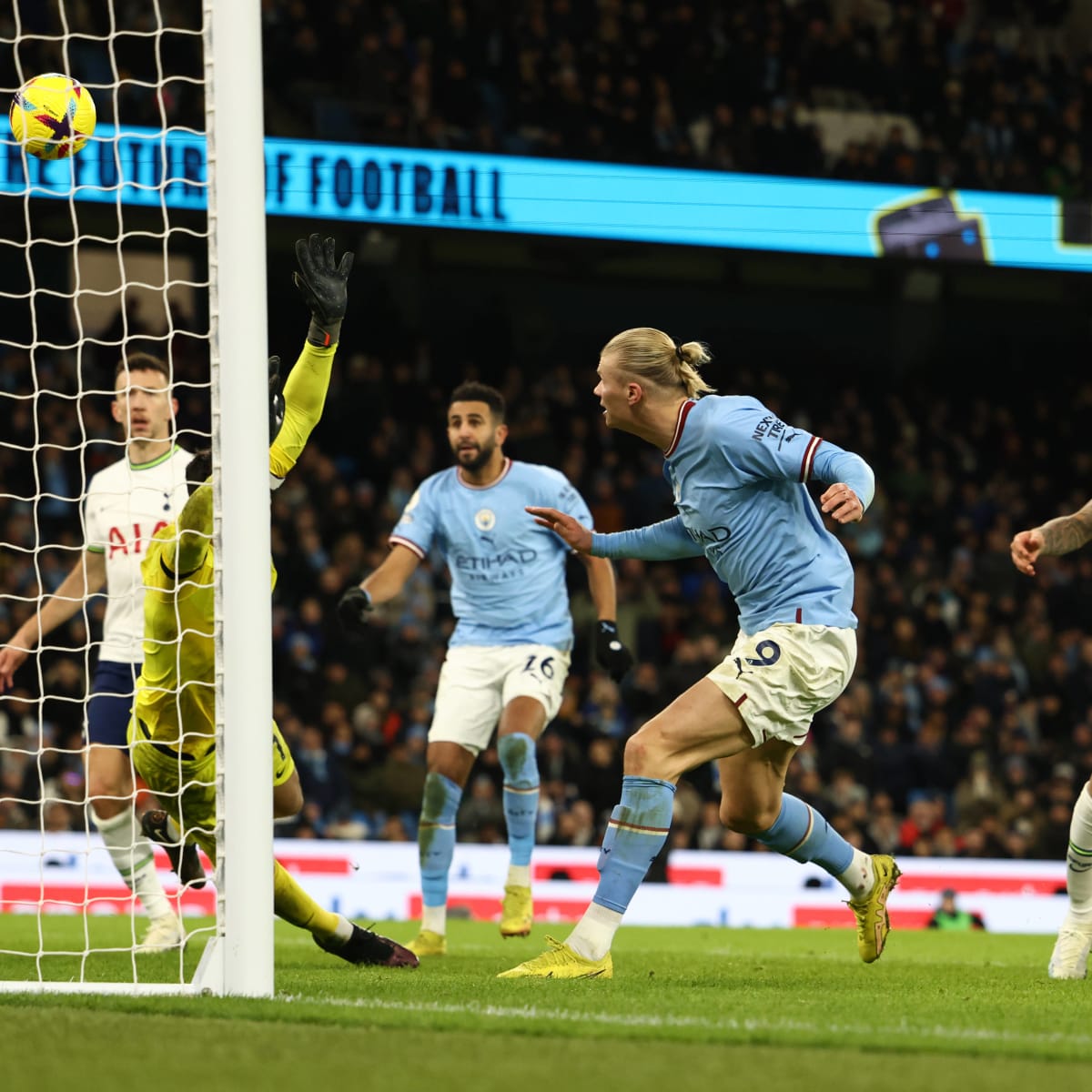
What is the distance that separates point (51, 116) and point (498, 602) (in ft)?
10.7

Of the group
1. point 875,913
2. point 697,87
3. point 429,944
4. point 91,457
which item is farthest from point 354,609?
point 697,87

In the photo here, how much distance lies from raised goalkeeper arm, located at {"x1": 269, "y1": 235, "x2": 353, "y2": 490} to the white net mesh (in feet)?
2.80

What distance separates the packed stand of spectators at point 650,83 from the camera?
16859mm

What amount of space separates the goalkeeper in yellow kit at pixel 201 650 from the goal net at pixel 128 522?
14cm

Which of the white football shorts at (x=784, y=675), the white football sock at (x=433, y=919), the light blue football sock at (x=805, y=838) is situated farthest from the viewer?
the white football sock at (x=433, y=919)

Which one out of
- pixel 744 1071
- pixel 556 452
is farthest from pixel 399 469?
pixel 744 1071

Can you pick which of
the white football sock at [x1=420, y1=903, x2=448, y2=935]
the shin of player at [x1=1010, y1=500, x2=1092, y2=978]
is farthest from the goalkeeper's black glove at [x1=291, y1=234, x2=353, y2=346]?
the white football sock at [x1=420, y1=903, x2=448, y2=935]

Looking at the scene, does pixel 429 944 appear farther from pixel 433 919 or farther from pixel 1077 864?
pixel 1077 864

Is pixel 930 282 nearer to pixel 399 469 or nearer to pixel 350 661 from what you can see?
pixel 399 469

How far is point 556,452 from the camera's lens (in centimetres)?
1839

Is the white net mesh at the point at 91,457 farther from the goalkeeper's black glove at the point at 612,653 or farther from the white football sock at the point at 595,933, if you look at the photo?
the goalkeeper's black glove at the point at 612,653

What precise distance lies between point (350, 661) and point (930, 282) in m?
10.1

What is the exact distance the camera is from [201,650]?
6004 mm

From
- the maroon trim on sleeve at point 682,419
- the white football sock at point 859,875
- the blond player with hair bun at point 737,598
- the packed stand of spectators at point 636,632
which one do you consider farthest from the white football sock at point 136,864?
the packed stand of spectators at point 636,632
